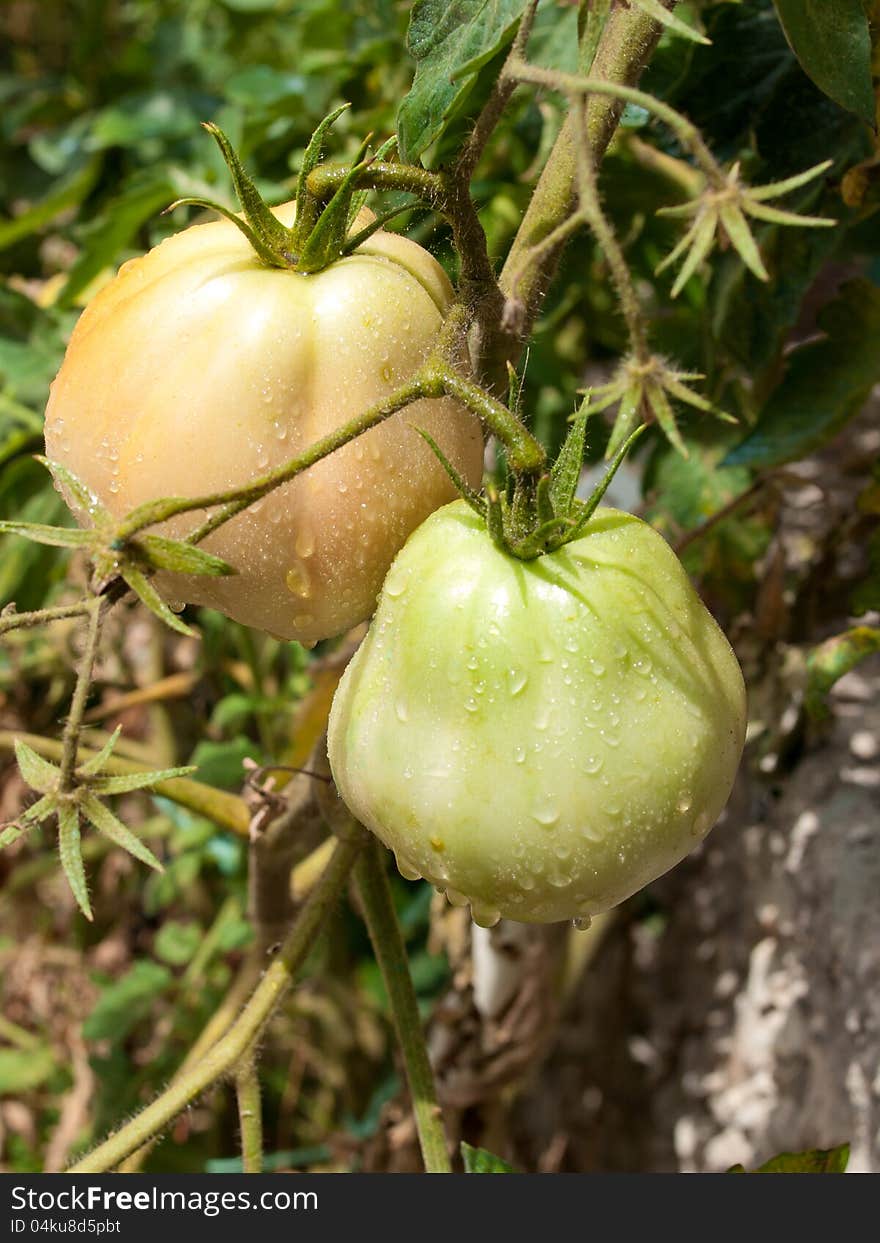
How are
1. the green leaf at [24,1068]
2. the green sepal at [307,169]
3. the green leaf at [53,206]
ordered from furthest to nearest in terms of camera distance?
the green leaf at [24,1068] < the green leaf at [53,206] < the green sepal at [307,169]

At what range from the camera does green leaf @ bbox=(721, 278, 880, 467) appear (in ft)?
2.74

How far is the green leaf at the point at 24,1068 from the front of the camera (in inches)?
57.6

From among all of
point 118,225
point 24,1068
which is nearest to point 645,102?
point 118,225

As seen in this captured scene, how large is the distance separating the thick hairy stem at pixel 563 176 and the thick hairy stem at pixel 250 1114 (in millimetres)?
411

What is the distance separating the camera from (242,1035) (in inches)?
27.0

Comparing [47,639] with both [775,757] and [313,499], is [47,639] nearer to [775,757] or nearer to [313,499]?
[775,757]

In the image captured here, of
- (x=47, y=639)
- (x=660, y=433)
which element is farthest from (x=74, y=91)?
(x=660, y=433)

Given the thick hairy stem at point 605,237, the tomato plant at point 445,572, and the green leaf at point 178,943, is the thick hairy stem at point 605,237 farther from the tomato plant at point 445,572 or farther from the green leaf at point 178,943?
the green leaf at point 178,943

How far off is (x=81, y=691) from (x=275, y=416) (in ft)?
0.48

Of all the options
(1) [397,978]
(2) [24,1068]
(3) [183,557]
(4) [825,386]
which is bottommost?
(2) [24,1068]

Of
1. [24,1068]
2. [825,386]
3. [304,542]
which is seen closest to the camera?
[304,542]

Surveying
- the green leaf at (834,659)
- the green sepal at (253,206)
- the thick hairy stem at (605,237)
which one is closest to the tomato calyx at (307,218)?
the green sepal at (253,206)

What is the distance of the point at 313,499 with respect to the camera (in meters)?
0.53

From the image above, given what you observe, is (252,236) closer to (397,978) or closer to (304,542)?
(304,542)
